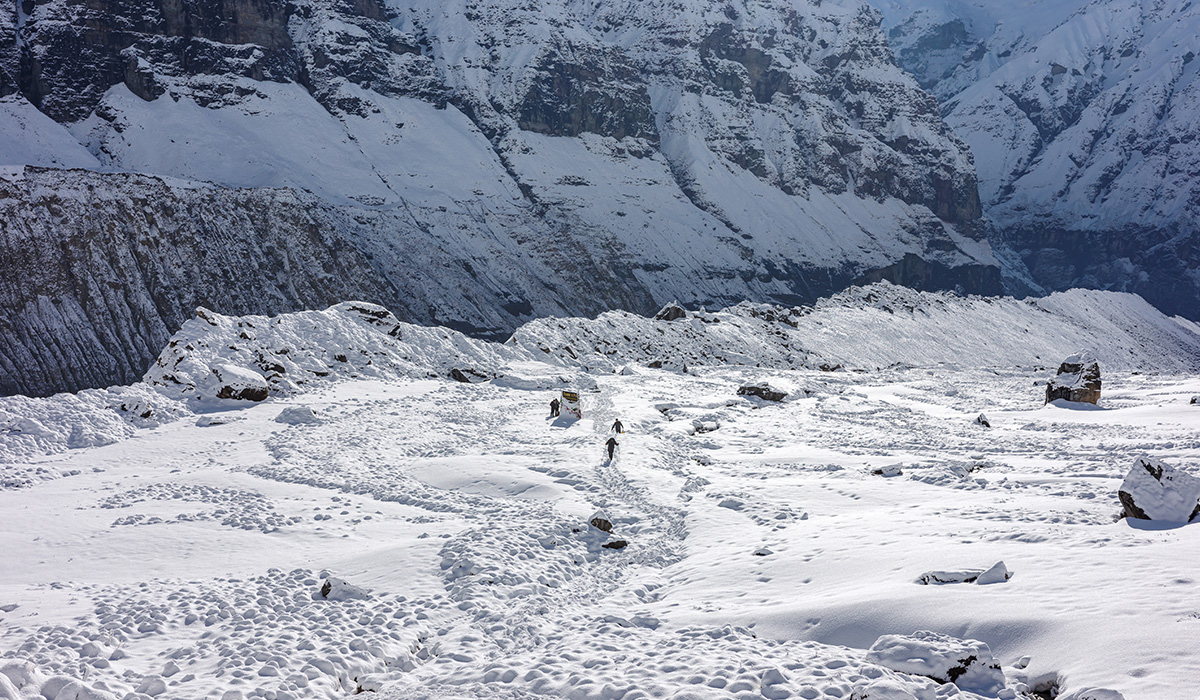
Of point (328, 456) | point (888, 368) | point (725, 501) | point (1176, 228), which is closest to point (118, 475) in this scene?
point (328, 456)

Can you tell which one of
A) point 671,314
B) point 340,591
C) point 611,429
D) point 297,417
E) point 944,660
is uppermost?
point 944,660

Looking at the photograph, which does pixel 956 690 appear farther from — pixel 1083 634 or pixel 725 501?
pixel 725 501

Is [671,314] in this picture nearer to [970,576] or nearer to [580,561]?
[580,561]

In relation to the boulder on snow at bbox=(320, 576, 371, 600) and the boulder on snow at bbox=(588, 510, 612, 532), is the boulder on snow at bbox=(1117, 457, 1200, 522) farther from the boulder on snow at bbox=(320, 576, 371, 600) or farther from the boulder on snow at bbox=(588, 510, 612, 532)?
the boulder on snow at bbox=(320, 576, 371, 600)

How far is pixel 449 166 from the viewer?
108750 mm

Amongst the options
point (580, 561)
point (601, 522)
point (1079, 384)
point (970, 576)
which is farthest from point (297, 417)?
point (1079, 384)

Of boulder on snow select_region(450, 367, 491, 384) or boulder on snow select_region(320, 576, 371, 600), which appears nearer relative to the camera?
boulder on snow select_region(320, 576, 371, 600)

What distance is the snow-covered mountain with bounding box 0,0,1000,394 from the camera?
217 feet

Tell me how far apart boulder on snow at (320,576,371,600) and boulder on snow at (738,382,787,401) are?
21398 millimetres

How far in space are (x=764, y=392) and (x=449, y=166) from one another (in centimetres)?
9220

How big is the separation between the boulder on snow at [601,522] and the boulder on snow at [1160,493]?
8.18m

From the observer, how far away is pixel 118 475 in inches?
614

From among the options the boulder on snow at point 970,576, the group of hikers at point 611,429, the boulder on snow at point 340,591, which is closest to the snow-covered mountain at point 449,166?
the group of hikers at point 611,429

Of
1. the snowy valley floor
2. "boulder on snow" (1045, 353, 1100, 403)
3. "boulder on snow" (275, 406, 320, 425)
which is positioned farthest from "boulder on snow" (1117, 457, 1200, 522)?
"boulder on snow" (275, 406, 320, 425)
